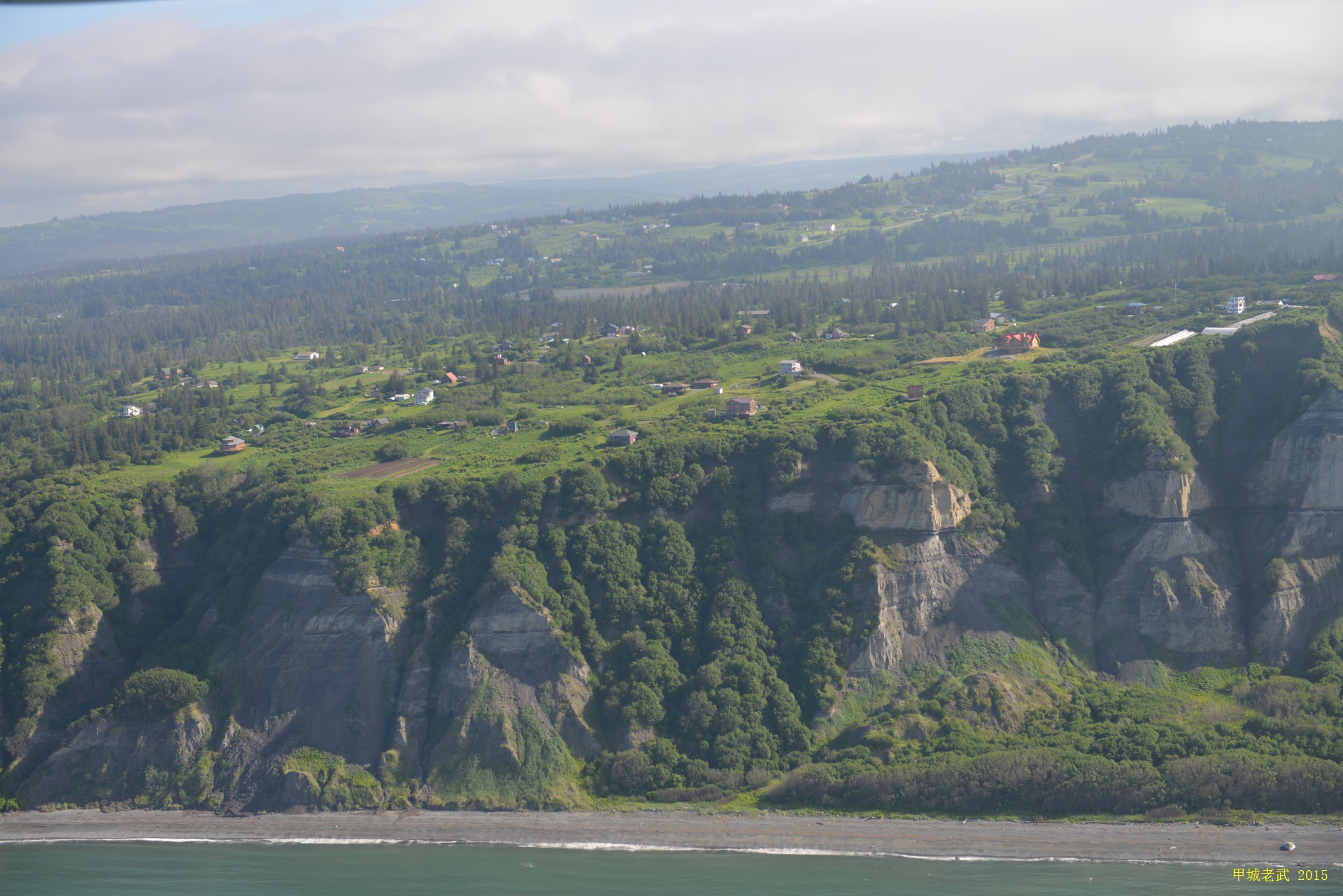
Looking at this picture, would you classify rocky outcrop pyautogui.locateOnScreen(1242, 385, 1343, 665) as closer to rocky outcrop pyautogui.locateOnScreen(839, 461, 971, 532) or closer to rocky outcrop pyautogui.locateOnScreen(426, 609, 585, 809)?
rocky outcrop pyautogui.locateOnScreen(839, 461, 971, 532)

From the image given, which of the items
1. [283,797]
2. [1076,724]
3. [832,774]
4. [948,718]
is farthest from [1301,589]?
[283,797]

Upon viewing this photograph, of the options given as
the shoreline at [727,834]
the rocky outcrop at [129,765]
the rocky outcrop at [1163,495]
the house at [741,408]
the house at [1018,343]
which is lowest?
the shoreline at [727,834]

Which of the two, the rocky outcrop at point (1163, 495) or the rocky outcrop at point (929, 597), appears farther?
the rocky outcrop at point (1163, 495)

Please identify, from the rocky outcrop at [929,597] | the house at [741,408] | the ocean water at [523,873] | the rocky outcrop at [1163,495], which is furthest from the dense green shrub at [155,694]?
the rocky outcrop at [1163,495]

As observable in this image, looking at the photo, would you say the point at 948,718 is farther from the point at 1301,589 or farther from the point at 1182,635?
the point at 1301,589

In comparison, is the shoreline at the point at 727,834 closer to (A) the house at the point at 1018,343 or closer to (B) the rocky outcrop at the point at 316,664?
(B) the rocky outcrop at the point at 316,664

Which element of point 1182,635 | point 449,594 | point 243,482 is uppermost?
point 243,482
